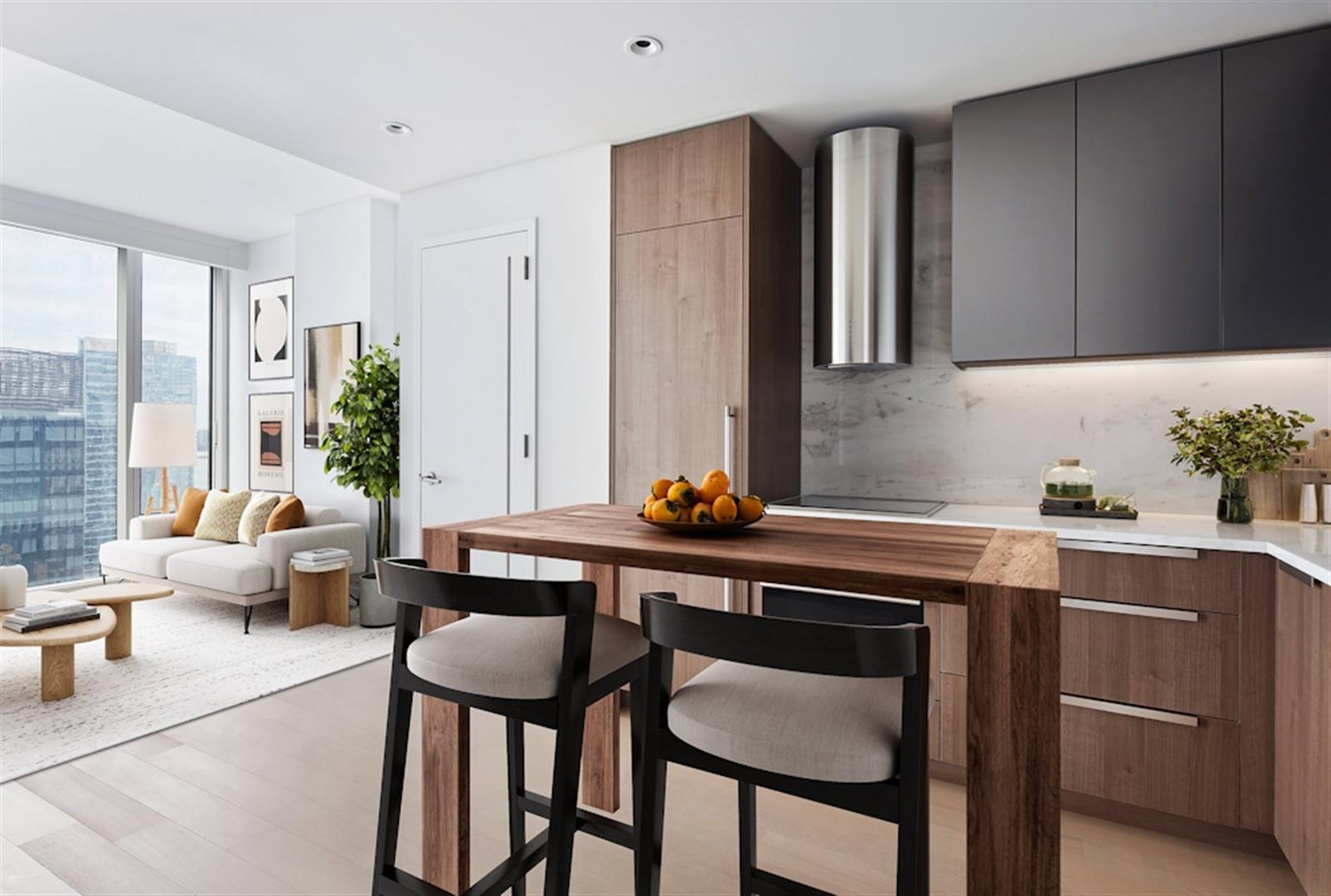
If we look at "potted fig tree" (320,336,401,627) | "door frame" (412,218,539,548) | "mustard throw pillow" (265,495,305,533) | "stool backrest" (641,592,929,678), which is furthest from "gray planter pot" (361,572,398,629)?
"stool backrest" (641,592,929,678)

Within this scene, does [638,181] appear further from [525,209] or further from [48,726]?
[48,726]

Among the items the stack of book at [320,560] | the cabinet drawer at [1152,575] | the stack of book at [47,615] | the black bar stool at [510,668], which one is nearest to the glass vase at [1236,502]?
the cabinet drawer at [1152,575]

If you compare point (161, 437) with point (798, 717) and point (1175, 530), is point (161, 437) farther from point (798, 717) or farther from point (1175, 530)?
point (1175, 530)

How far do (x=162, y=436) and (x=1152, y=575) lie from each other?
6033mm

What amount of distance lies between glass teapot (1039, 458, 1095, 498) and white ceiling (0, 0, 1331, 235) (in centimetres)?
142

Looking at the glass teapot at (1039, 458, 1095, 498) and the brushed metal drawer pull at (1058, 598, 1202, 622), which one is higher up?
the glass teapot at (1039, 458, 1095, 498)

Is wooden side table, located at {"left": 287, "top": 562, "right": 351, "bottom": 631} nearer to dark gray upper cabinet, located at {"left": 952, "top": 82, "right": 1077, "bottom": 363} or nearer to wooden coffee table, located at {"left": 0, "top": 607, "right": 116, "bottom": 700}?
wooden coffee table, located at {"left": 0, "top": 607, "right": 116, "bottom": 700}

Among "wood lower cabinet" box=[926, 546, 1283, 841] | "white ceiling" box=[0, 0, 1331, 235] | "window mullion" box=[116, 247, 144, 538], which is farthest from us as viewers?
"window mullion" box=[116, 247, 144, 538]

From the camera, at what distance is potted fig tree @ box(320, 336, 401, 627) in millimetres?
4520

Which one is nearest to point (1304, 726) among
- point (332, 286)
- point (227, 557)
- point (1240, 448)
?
point (1240, 448)

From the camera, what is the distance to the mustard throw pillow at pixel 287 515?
473cm

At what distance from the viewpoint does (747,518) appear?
5.20ft

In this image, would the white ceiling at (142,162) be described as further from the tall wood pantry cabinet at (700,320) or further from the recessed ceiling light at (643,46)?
the recessed ceiling light at (643,46)

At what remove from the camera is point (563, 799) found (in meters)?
1.31
